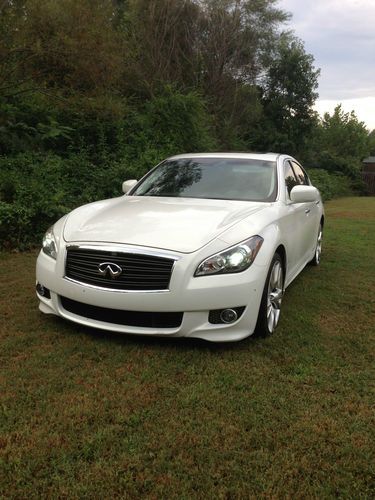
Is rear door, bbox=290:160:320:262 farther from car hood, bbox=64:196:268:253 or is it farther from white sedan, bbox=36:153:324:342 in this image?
car hood, bbox=64:196:268:253

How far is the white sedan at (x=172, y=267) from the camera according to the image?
308 centimetres

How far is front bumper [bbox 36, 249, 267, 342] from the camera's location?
3.04 metres

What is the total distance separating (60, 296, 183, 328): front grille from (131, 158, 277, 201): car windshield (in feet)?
5.06

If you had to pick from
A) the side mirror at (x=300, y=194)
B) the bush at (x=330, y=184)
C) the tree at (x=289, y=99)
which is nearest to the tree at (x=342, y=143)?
the bush at (x=330, y=184)

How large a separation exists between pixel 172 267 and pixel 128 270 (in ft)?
1.05

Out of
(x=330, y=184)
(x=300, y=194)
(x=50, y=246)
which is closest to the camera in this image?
(x=50, y=246)

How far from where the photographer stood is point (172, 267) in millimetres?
3059

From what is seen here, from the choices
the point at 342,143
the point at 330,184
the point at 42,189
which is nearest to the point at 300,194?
the point at 42,189

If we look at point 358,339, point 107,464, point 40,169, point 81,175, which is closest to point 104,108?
point 81,175

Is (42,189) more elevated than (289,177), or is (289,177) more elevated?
(289,177)

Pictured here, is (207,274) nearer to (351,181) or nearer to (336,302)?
(336,302)

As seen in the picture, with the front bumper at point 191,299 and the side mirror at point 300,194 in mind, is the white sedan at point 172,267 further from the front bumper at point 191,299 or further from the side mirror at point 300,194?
the side mirror at point 300,194

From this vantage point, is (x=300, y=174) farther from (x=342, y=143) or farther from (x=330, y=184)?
(x=342, y=143)

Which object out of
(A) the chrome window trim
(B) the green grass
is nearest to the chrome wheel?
(B) the green grass
